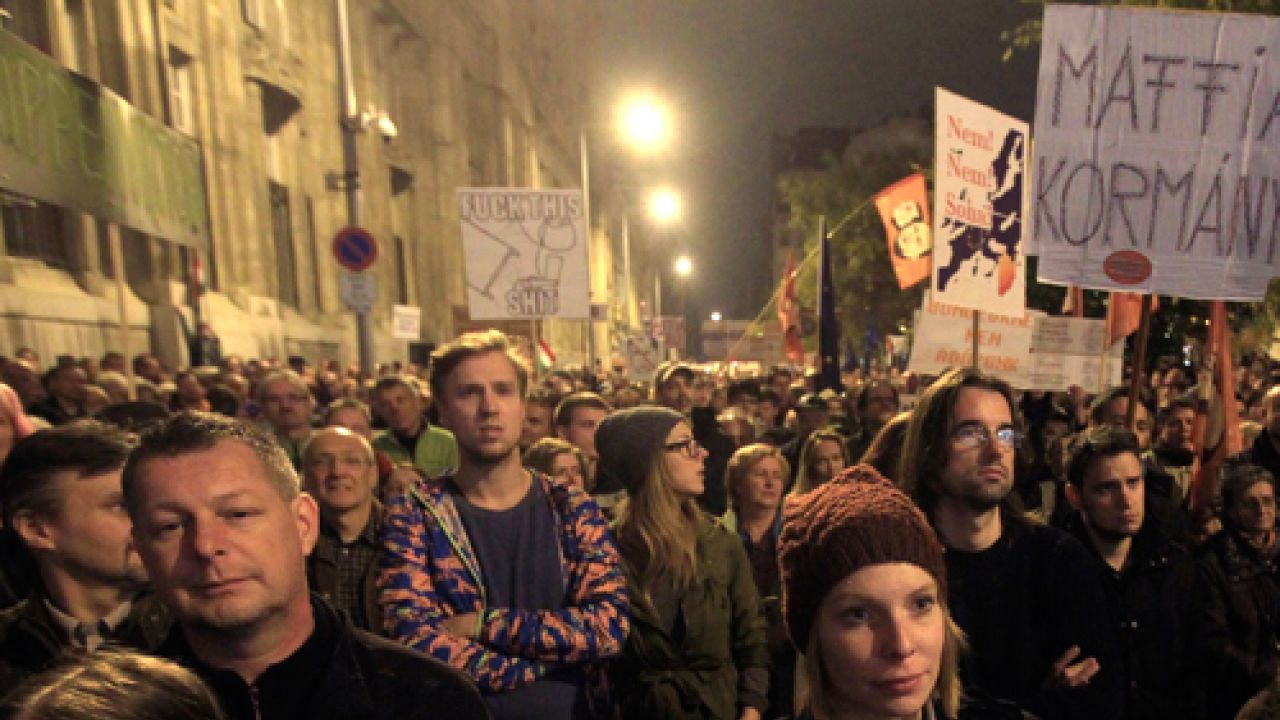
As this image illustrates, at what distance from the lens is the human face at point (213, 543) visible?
1.43 m

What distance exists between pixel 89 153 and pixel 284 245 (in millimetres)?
12463

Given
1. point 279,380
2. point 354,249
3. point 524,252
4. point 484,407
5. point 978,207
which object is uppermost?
point 354,249

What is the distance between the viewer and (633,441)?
3.07 m

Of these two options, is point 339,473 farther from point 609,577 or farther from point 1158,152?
point 1158,152

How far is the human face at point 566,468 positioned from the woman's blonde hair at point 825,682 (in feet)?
7.89

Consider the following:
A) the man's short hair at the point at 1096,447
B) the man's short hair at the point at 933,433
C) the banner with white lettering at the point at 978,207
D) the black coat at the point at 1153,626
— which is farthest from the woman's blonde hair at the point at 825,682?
the banner with white lettering at the point at 978,207

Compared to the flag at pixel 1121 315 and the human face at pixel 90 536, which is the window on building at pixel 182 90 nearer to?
the flag at pixel 1121 315

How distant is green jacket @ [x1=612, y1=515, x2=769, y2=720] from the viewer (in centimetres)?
271

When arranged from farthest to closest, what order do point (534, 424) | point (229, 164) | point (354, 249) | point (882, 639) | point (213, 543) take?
1. point (229, 164)
2. point (354, 249)
3. point (534, 424)
4. point (882, 639)
5. point (213, 543)

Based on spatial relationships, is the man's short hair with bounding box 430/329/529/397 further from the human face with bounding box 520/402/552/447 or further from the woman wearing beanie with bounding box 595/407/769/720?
the human face with bounding box 520/402/552/447

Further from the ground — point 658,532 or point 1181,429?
point 658,532

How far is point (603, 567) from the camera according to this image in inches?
96.7

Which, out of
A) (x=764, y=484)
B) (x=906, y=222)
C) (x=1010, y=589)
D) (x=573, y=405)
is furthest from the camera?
(x=906, y=222)

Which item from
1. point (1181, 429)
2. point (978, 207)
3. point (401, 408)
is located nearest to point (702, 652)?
point (401, 408)
